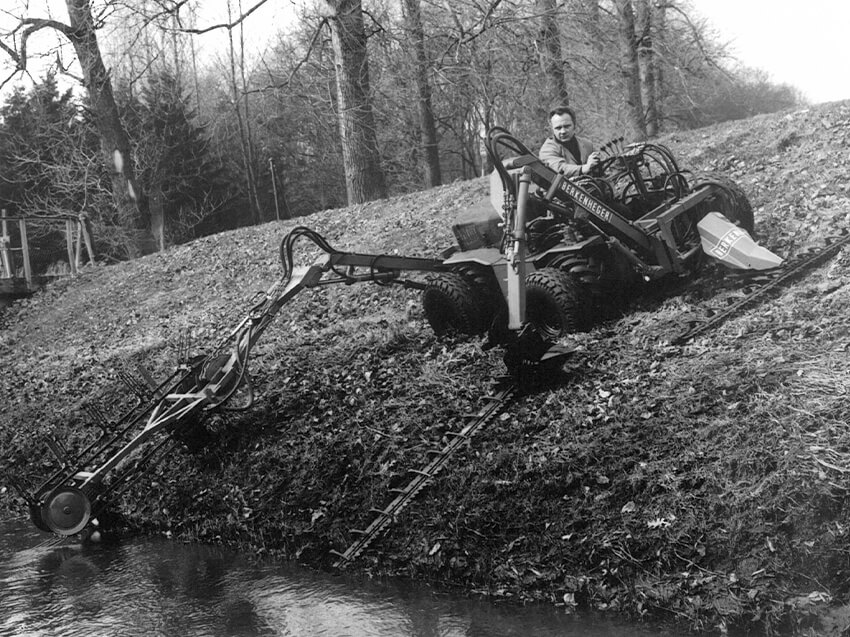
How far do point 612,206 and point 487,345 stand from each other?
5.65ft

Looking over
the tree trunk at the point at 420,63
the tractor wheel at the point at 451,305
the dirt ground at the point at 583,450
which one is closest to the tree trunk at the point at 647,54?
the tree trunk at the point at 420,63

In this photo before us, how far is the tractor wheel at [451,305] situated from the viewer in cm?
853

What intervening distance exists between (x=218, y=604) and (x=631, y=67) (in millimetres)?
14813

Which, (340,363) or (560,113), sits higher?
(560,113)

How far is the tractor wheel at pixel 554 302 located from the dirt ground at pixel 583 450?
0.72 feet

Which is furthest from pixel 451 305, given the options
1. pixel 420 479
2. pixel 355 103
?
pixel 355 103

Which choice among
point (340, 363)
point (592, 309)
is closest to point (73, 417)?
point (340, 363)

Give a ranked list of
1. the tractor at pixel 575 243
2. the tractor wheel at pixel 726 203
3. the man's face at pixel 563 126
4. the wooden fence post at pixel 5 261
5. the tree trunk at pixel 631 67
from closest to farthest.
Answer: the tractor at pixel 575 243, the tractor wheel at pixel 726 203, the man's face at pixel 563 126, the tree trunk at pixel 631 67, the wooden fence post at pixel 5 261

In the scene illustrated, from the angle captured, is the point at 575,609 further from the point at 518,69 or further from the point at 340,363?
the point at 518,69

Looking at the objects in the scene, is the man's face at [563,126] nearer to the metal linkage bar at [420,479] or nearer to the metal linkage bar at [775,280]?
the metal linkage bar at [775,280]

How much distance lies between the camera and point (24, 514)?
850 centimetres

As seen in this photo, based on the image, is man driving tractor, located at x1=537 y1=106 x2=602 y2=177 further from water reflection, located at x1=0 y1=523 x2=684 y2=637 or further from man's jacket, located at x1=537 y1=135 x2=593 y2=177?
water reflection, located at x1=0 y1=523 x2=684 y2=637

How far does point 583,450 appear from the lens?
19.4 feet

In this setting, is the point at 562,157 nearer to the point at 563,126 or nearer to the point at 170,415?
the point at 563,126
